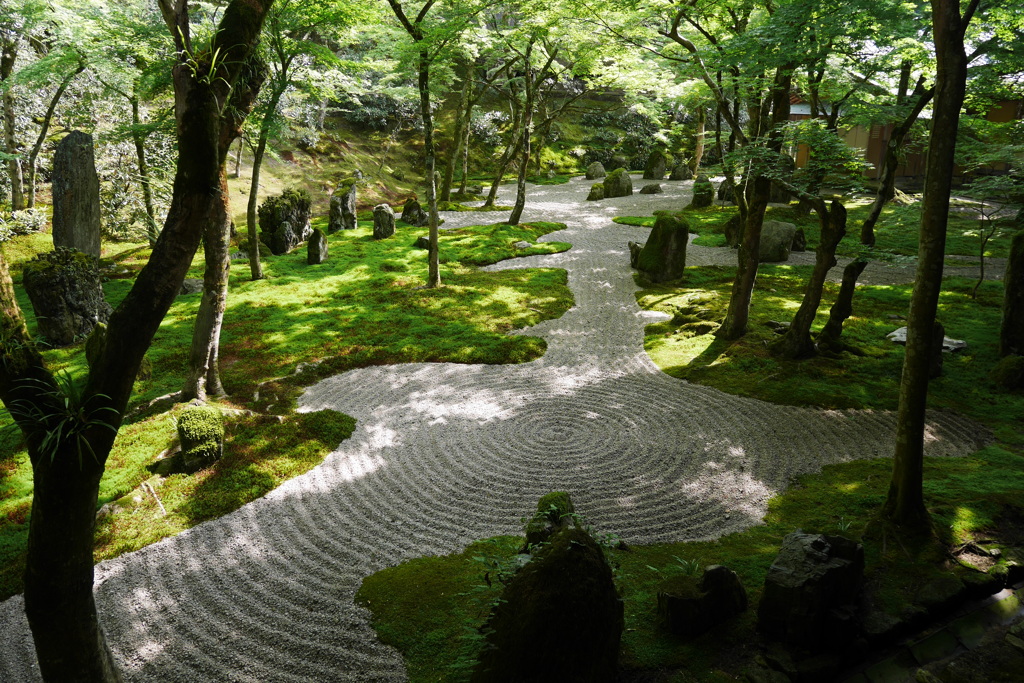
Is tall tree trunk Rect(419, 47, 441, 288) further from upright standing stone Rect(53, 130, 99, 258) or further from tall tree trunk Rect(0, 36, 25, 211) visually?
tall tree trunk Rect(0, 36, 25, 211)

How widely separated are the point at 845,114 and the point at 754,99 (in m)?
9.23

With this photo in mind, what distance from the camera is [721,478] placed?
8.78 meters

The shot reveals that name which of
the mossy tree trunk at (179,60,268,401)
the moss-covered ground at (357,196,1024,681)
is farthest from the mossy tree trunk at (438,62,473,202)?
the mossy tree trunk at (179,60,268,401)

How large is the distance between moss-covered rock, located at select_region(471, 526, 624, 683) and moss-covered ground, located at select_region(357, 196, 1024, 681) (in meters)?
0.60

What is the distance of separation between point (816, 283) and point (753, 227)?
1976 millimetres

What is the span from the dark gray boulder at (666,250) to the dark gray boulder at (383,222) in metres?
11.3

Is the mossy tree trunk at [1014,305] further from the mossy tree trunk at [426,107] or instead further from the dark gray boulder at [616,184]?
the dark gray boulder at [616,184]

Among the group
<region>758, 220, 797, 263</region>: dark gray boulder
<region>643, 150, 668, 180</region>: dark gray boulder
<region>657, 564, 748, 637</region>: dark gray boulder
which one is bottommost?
<region>657, 564, 748, 637</region>: dark gray boulder

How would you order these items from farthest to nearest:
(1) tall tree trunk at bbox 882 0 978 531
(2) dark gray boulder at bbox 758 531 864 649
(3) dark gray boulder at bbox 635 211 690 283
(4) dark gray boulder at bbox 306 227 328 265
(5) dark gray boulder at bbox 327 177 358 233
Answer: (5) dark gray boulder at bbox 327 177 358 233
(4) dark gray boulder at bbox 306 227 328 265
(3) dark gray boulder at bbox 635 211 690 283
(1) tall tree trunk at bbox 882 0 978 531
(2) dark gray boulder at bbox 758 531 864 649

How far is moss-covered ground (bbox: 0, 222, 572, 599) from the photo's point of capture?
8305mm

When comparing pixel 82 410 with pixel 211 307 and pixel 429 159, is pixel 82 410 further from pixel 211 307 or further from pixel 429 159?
pixel 429 159

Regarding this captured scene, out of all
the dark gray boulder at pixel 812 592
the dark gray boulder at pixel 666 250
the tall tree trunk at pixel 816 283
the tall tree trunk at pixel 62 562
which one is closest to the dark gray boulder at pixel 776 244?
the dark gray boulder at pixel 666 250

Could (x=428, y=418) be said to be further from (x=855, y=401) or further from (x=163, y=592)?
(x=855, y=401)

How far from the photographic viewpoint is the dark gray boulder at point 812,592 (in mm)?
5000
